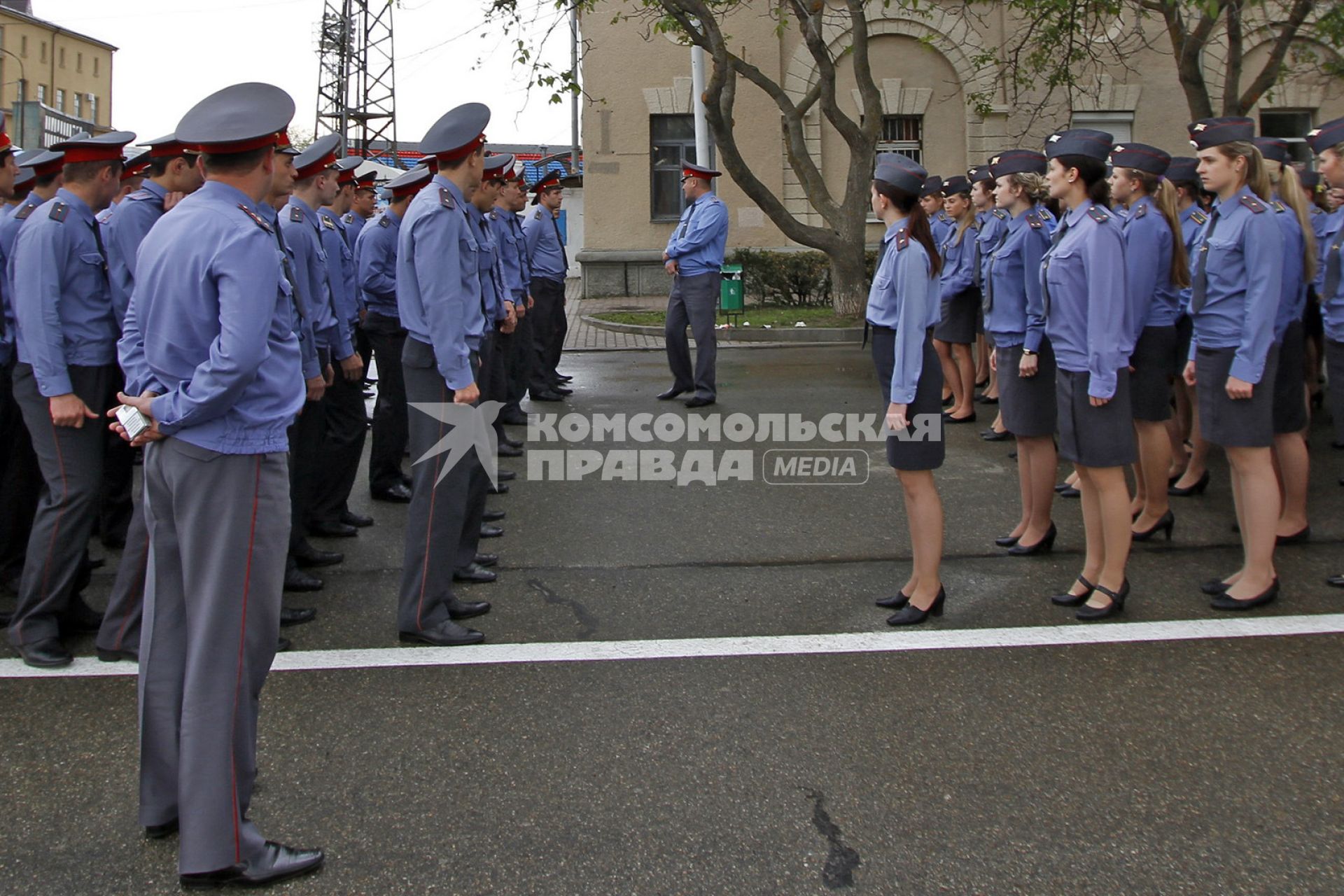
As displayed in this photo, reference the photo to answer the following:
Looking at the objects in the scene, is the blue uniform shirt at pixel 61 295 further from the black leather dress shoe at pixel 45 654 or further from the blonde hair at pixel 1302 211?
the blonde hair at pixel 1302 211

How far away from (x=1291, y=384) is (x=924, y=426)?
2095 millimetres

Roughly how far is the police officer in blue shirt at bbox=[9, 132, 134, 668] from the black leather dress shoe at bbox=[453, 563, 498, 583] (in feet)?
5.08

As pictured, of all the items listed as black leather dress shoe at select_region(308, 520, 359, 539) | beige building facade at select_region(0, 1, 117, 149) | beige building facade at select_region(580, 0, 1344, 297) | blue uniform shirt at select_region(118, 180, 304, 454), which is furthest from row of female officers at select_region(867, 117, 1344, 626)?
beige building facade at select_region(0, 1, 117, 149)

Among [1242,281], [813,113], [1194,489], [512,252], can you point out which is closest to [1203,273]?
[1242,281]

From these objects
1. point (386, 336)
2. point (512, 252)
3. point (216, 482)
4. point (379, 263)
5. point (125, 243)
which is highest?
point (512, 252)

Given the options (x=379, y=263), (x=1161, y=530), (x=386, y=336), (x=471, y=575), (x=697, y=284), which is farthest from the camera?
(x=697, y=284)

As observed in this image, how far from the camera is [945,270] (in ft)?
32.4

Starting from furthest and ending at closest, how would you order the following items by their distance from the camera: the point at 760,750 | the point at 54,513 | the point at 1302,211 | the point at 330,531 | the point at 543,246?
the point at 543,246 < the point at 330,531 < the point at 1302,211 < the point at 54,513 < the point at 760,750

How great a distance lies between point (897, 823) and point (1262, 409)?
2.90 meters

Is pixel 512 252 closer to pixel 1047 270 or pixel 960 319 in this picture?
pixel 960 319

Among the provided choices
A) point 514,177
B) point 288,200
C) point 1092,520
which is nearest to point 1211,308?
point 1092,520

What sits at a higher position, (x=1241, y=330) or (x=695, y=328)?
(x=695, y=328)

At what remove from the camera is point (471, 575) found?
5945 mm

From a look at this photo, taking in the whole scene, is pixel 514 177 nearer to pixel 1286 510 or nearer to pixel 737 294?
pixel 1286 510
